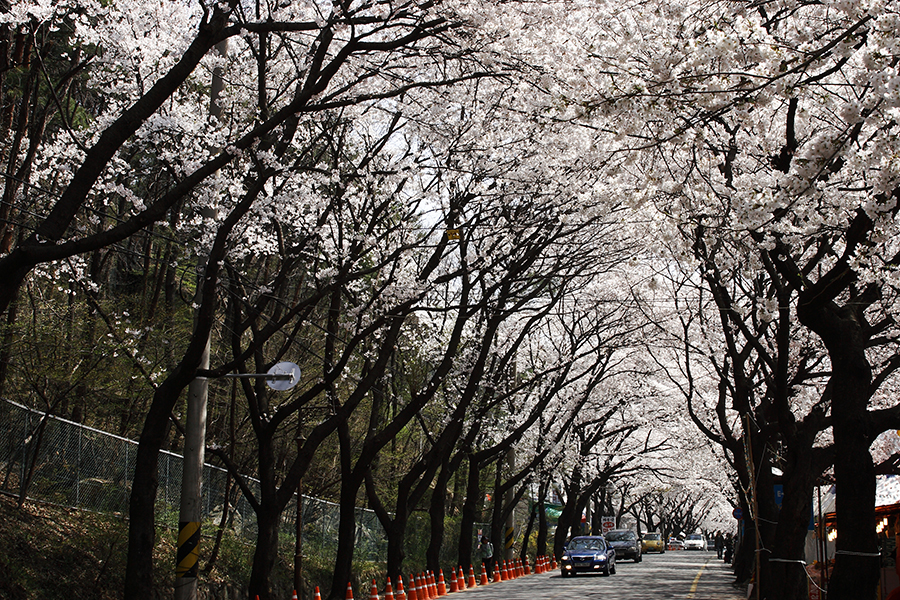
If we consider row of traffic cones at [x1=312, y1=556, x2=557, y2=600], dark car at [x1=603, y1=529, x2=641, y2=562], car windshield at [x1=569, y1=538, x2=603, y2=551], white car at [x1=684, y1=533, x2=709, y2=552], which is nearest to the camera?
row of traffic cones at [x1=312, y1=556, x2=557, y2=600]

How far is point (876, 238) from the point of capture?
870 centimetres

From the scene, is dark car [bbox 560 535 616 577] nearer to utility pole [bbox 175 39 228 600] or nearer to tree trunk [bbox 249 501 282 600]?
tree trunk [bbox 249 501 282 600]

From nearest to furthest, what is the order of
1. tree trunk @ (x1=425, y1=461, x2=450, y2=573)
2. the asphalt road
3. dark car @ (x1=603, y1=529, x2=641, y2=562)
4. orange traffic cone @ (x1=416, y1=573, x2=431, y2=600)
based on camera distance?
orange traffic cone @ (x1=416, y1=573, x2=431, y2=600) → the asphalt road → tree trunk @ (x1=425, y1=461, x2=450, y2=573) → dark car @ (x1=603, y1=529, x2=641, y2=562)

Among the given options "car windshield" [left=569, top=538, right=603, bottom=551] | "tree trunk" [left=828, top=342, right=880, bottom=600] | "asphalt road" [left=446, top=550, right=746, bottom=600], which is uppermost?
"tree trunk" [left=828, top=342, right=880, bottom=600]

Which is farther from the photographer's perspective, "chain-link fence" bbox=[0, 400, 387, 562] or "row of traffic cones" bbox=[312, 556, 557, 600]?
"row of traffic cones" bbox=[312, 556, 557, 600]

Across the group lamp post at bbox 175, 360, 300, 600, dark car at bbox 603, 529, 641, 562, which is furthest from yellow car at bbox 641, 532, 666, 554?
lamp post at bbox 175, 360, 300, 600

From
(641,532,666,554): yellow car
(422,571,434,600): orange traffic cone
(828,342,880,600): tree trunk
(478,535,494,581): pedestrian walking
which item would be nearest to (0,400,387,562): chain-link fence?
(422,571,434,600): orange traffic cone

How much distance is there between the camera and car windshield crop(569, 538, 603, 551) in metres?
32.6

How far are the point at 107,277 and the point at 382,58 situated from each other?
35.8 feet

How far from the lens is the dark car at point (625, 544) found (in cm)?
4878

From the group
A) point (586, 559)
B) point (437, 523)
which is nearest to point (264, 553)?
point (437, 523)

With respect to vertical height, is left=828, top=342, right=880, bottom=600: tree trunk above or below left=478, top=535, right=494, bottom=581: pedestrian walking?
above

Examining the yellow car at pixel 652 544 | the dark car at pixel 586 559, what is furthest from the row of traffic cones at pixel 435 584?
the yellow car at pixel 652 544

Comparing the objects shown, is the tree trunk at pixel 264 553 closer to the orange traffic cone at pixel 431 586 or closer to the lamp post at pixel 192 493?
the lamp post at pixel 192 493
